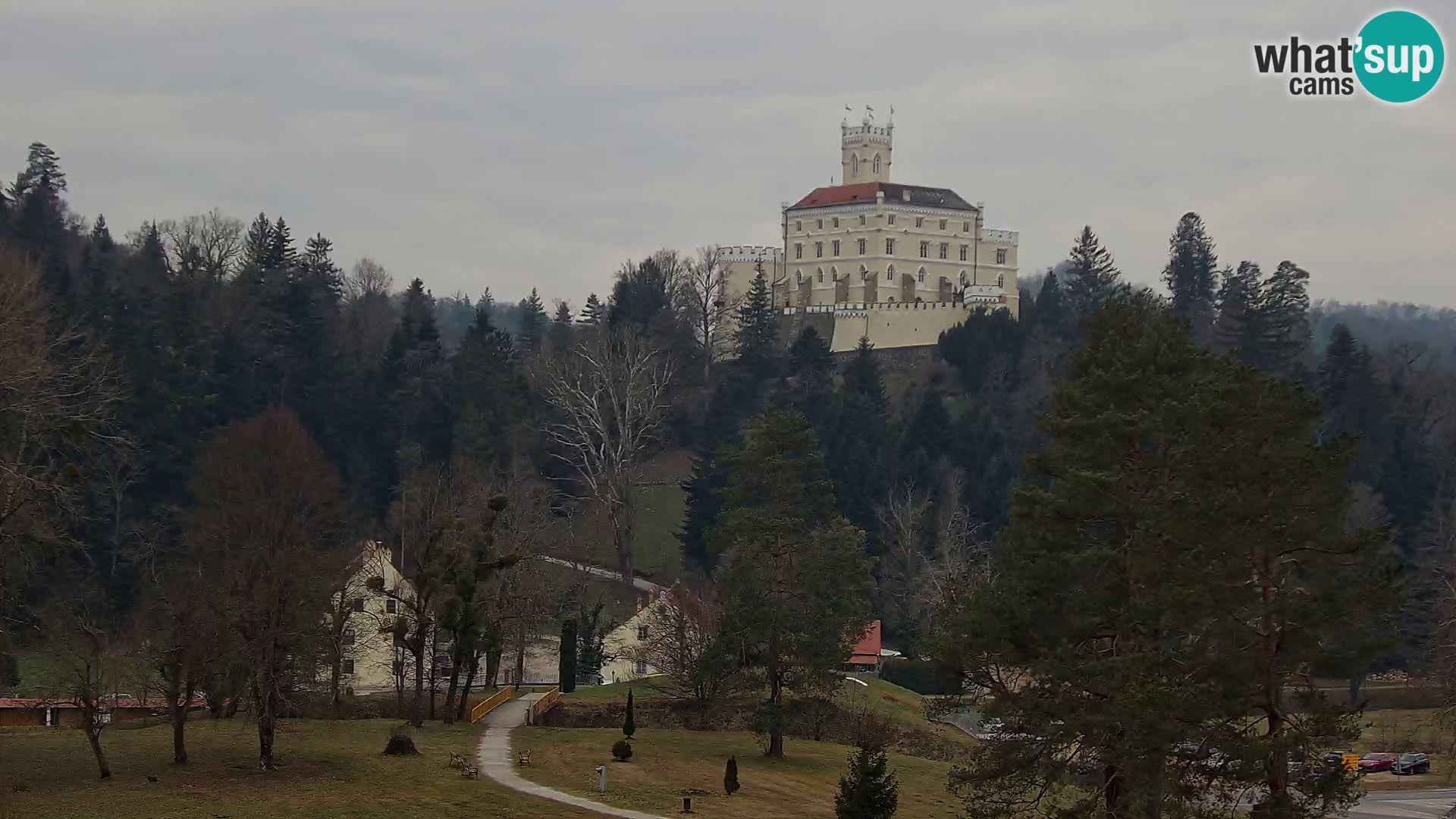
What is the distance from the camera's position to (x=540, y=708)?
5341 cm

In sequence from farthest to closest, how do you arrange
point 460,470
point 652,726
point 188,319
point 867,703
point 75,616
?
point 188,319 < point 460,470 < point 867,703 < point 652,726 < point 75,616

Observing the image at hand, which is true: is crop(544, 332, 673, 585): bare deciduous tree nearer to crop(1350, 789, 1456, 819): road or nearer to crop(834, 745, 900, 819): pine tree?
crop(1350, 789, 1456, 819): road

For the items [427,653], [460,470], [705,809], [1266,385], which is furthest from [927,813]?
[460,470]

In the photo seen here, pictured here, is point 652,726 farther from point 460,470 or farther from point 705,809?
point 460,470

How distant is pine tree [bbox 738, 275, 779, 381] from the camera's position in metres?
109

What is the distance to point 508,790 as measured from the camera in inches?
1451

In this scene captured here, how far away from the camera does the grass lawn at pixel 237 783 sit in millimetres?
31859

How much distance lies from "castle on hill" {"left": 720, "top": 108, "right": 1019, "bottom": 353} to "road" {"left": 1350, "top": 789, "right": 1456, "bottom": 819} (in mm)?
77334

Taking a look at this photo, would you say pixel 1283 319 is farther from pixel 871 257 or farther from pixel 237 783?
pixel 237 783

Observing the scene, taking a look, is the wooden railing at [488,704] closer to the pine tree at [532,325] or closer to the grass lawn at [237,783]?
the grass lawn at [237,783]

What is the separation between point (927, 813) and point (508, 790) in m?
9.66

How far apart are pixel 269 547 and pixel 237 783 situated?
258 inches

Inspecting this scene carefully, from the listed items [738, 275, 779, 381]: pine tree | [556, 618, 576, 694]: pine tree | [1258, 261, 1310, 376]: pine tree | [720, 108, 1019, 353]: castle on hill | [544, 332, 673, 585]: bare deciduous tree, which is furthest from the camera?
[720, 108, 1019, 353]: castle on hill

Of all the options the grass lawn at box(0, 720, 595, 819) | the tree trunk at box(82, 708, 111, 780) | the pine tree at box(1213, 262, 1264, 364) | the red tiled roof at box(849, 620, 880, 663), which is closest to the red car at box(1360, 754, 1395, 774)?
the red tiled roof at box(849, 620, 880, 663)
